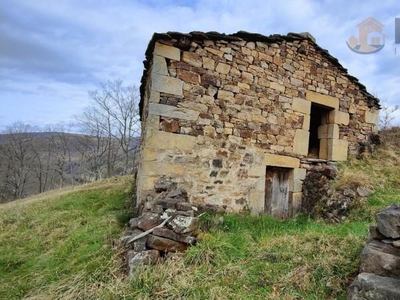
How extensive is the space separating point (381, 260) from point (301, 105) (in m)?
4.75

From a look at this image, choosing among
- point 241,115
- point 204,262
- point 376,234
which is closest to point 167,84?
point 241,115

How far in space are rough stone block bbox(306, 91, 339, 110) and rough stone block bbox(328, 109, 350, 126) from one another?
0.14 m

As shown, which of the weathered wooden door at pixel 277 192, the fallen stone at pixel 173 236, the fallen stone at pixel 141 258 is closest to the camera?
the fallen stone at pixel 141 258

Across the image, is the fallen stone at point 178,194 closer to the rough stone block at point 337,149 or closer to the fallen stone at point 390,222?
the fallen stone at point 390,222

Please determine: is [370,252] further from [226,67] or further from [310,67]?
[310,67]

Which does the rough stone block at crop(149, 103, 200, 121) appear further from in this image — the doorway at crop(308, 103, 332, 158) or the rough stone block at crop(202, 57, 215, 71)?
the doorway at crop(308, 103, 332, 158)

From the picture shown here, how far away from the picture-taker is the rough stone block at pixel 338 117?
7316 mm

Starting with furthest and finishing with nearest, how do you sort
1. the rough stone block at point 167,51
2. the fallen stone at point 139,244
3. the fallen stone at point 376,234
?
the rough stone block at point 167,51
the fallen stone at point 139,244
the fallen stone at point 376,234

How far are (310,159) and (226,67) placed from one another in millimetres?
3165

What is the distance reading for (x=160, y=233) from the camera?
3.82 metres

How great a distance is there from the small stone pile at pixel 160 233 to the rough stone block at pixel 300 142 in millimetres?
3484

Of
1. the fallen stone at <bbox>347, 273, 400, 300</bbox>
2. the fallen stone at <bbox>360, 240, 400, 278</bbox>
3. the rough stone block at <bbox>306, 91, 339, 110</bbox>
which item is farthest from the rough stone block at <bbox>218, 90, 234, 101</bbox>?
the fallen stone at <bbox>347, 273, 400, 300</bbox>

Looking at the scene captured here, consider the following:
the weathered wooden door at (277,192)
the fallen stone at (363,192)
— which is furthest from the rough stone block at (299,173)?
the fallen stone at (363,192)

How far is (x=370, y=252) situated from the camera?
2.64 metres
